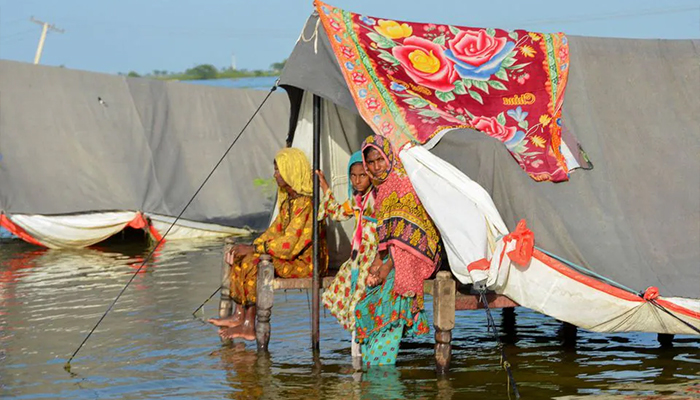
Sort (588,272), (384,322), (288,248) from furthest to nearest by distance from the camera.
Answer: (288,248), (384,322), (588,272)

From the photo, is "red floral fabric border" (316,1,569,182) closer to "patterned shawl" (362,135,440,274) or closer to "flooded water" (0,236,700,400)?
"patterned shawl" (362,135,440,274)

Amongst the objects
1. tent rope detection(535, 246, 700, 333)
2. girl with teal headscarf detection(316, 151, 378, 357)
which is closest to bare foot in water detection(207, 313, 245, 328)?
girl with teal headscarf detection(316, 151, 378, 357)

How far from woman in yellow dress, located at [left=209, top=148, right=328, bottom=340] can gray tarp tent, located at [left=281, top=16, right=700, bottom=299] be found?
0.58m

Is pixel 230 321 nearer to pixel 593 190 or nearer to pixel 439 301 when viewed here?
pixel 439 301

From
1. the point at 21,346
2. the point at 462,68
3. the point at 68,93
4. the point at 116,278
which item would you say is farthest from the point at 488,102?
the point at 68,93

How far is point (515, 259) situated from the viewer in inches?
241

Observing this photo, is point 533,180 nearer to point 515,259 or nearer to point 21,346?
point 515,259

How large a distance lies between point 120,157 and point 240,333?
28.8 ft

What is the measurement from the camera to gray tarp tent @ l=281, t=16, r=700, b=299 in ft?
21.2

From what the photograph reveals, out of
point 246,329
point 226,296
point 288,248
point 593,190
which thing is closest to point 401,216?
point 288,248

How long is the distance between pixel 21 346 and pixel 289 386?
252 centimetres

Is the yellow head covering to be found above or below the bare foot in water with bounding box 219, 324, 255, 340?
above

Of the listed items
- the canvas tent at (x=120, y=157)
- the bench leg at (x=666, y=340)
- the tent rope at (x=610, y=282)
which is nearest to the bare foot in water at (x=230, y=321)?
the tent rope at (x=610, y=282)

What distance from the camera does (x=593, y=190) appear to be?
267 inches
